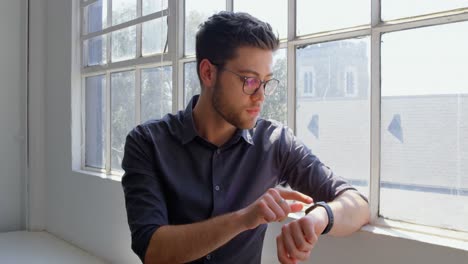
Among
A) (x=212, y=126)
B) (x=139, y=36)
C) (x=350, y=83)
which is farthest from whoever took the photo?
(x=139, y=36)

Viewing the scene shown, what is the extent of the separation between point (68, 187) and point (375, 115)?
3.03m

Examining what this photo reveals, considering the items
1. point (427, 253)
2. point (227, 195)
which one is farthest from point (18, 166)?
point (427, 253)

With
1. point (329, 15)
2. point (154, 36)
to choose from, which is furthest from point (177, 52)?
point (329, 15)

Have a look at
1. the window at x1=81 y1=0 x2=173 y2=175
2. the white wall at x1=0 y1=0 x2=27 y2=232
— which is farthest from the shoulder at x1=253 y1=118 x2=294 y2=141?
the white wall at x1=0 y1=0 x2=27 y2=232

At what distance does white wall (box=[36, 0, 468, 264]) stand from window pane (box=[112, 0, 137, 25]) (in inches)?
22.8

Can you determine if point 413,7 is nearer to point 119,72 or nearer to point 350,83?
point 350,83

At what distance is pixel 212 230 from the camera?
1232 mm

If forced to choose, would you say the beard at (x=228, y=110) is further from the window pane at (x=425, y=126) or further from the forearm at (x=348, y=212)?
the window pane at (x=425, y=126)

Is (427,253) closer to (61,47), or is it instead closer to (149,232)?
(149,232)

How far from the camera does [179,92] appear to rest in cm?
282

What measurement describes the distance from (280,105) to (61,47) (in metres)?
2.69

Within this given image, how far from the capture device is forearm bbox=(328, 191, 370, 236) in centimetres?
137

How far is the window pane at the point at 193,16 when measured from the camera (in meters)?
2.71

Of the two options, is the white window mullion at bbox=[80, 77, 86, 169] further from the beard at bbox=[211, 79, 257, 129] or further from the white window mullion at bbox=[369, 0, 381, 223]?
the white window mullion at bbox=[369, 0, 381, 223]
